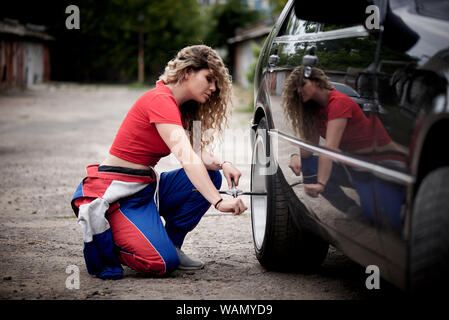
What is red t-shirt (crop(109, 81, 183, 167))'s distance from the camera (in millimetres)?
3162

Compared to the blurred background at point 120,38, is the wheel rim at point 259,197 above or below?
below

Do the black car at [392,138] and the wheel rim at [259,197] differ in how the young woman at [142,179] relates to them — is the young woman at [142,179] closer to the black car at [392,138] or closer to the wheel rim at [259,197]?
the wheel rim at [259,197]

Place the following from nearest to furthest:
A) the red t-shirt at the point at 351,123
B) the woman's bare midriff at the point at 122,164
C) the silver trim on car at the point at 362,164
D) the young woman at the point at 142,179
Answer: the silver trim on car at the point at 362,164 → the red t-shirt at the point at 351,123 → the young woman at the point at 142,179 → the woman's bare midriff at the point at 122,164

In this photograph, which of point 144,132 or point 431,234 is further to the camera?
point 144,132

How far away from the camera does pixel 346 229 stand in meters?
2.29

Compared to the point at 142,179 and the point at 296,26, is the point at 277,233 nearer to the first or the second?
the point at 142,179

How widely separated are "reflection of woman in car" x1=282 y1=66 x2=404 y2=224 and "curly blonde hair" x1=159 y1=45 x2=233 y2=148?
1.52ft

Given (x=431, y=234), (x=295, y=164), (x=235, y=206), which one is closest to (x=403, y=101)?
(x=431, y=234)

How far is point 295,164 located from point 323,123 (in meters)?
A: 0.45

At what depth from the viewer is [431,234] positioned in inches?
66.7

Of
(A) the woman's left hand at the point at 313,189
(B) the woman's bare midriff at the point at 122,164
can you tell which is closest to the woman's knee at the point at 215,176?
(B) the woman's bare midriff at the point at 122,164

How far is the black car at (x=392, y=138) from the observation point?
169 cm

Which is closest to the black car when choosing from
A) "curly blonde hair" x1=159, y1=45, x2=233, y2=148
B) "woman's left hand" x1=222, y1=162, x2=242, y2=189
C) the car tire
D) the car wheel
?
the car tire

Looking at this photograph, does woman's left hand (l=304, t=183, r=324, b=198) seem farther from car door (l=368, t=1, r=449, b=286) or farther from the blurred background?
the blurred background
